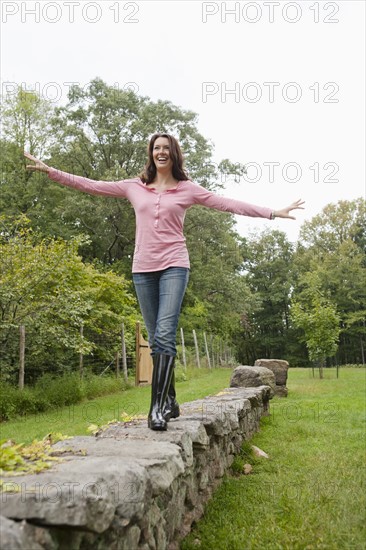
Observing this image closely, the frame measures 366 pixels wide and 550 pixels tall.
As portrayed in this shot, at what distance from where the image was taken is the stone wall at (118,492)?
150 cm

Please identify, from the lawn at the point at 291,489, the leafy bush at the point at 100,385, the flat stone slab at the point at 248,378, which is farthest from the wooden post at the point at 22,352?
the flat stone slab at the point at 248,378

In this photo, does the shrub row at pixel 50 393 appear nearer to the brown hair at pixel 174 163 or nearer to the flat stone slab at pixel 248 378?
the flat stone slab at pixel 248 378

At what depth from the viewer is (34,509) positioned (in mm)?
1489

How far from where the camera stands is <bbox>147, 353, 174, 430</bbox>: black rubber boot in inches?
123

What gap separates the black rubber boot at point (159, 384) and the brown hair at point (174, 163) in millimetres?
1200

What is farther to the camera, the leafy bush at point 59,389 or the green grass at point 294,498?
the leafy bush at point 59,389

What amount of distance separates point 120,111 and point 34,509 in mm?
22380

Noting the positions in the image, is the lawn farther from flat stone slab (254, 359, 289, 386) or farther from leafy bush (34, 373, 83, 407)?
flat stone slab (254, 359, 289, 386)

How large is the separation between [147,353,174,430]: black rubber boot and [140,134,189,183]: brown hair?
3.94 feet

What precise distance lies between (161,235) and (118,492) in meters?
1.76

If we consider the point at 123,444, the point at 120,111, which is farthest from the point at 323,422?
the point at 120,111

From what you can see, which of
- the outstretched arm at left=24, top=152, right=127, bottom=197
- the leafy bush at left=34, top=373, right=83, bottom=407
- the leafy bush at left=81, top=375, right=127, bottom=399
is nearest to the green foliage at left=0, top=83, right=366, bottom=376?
the leafy bush at left=81, top=375, right=127, bottom=399

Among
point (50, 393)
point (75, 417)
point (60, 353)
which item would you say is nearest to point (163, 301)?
point (75, 417)

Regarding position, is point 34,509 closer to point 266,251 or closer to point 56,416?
point 56,416
